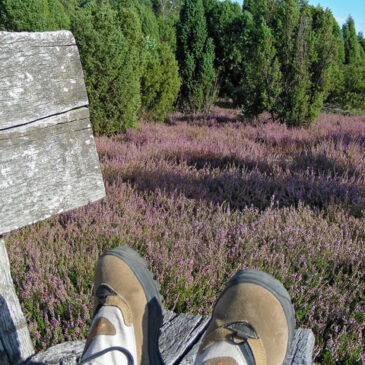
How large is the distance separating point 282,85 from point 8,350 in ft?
24.4

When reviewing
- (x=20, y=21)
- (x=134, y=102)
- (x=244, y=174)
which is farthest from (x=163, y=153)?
(x=20, y=21)

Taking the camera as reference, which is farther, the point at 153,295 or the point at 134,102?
the point at 134,102

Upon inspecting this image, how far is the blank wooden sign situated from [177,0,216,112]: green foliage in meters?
10.4

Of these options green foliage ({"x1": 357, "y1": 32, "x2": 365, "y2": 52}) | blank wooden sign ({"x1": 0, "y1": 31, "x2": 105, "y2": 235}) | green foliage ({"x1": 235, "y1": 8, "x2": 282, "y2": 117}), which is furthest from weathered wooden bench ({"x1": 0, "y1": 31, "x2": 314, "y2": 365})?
green foliage ({"x1": 357, "y1": 32, "x2": 365, "y2": 52})

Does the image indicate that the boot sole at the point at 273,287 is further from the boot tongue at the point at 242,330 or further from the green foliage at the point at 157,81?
the green foliage at the point at 157,81

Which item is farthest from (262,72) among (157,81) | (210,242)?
(210,242)

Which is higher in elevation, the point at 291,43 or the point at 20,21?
the point at 20,21

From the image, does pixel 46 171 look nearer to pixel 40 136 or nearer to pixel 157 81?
pixel 40 136

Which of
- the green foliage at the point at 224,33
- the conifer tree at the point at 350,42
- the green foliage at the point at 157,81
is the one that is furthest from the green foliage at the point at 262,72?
the conifer tree at the point at 350,42

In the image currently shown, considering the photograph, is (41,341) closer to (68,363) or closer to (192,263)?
(68,363)

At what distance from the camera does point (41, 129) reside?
1166 millimetres

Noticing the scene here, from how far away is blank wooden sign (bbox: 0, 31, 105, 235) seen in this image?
43.3 inches

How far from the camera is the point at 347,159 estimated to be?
473 centimetres

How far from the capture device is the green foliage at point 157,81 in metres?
8.70
